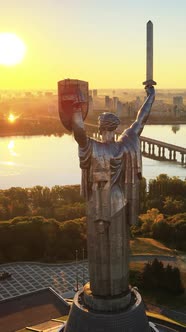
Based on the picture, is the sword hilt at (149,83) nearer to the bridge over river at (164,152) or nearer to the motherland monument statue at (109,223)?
the motherland monument statue at (109,223)

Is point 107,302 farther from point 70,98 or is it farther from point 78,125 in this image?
point 70,98

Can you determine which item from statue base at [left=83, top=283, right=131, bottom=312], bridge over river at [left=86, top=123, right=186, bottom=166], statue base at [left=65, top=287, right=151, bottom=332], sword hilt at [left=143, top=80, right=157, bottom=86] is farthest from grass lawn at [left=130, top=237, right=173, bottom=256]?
bridge over river at [left=86, top=123, right=186, bottom=166]

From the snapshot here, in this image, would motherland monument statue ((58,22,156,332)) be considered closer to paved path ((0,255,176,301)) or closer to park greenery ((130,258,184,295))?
park greenery ((130,258,184,295))

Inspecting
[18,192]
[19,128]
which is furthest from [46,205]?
[19,128]

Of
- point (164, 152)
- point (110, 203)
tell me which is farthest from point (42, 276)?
point (164, 152)

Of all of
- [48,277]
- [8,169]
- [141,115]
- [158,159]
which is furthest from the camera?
[158,159]

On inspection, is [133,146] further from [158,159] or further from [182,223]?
[158,159]
